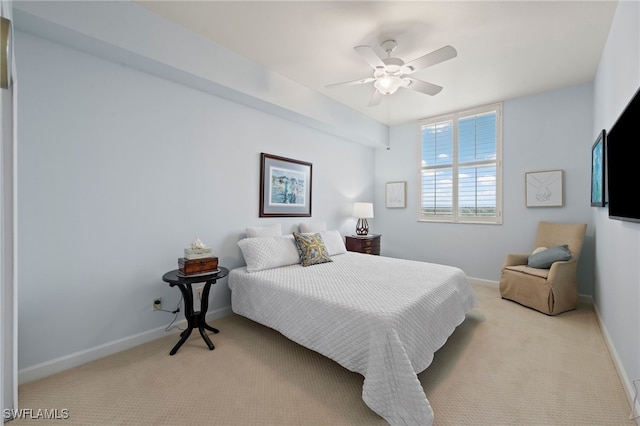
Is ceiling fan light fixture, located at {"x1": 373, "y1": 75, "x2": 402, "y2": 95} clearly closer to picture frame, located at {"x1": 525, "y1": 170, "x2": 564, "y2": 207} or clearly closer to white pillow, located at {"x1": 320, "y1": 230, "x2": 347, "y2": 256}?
white pillow, located at {"x1": 320, "y1": 230, "x2": 347, "y2": 256}

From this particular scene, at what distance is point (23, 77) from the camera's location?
6.53 feet

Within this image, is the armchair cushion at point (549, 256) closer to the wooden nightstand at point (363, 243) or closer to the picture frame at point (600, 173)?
the picture frame at point (600, 173)

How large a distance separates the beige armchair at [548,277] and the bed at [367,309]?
0.93 meters

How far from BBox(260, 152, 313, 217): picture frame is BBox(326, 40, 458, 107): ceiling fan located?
1.34 m

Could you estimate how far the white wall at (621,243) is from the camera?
1781 millimetres

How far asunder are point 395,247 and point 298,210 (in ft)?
7.05

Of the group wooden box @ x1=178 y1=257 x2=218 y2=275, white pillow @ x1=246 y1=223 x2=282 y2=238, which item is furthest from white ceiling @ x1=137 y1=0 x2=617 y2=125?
wooden box @ x1=178 y1=257 x2=218 y2=275

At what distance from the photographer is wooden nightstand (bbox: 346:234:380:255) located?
14.8 feet

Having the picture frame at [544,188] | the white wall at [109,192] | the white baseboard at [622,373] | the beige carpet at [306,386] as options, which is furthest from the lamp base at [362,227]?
the white baseboard at [622,373]

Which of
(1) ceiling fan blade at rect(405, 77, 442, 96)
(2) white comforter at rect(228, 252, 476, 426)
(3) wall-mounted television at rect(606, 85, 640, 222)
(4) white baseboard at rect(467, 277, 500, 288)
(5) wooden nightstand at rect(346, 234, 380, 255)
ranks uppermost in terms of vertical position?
(1) ceiling fan blade at rect(405, 77, 442, 96)

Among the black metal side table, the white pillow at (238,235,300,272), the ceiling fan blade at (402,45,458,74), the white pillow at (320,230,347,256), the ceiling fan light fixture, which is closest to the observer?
the ceiling fan blade at (402,45,458,74)

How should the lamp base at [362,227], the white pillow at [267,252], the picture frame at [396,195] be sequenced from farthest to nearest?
the picture frame at [396,195]
the lamp base at [362,227]
the white pillow at [267,252]

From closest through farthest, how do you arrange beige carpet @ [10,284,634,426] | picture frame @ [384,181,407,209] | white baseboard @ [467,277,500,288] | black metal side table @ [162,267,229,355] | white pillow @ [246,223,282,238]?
1. beige carpet @ [10,284,634,426]
2. black metal side table @ [162,267,229,355]
3. white pillow @ [246,223,282,238]
4. white baseboard @ [467,277,500,288]
5. picture frame @ [384,181,407,209]

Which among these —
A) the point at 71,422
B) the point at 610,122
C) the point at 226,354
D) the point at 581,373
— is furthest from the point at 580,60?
the point at 71,422
